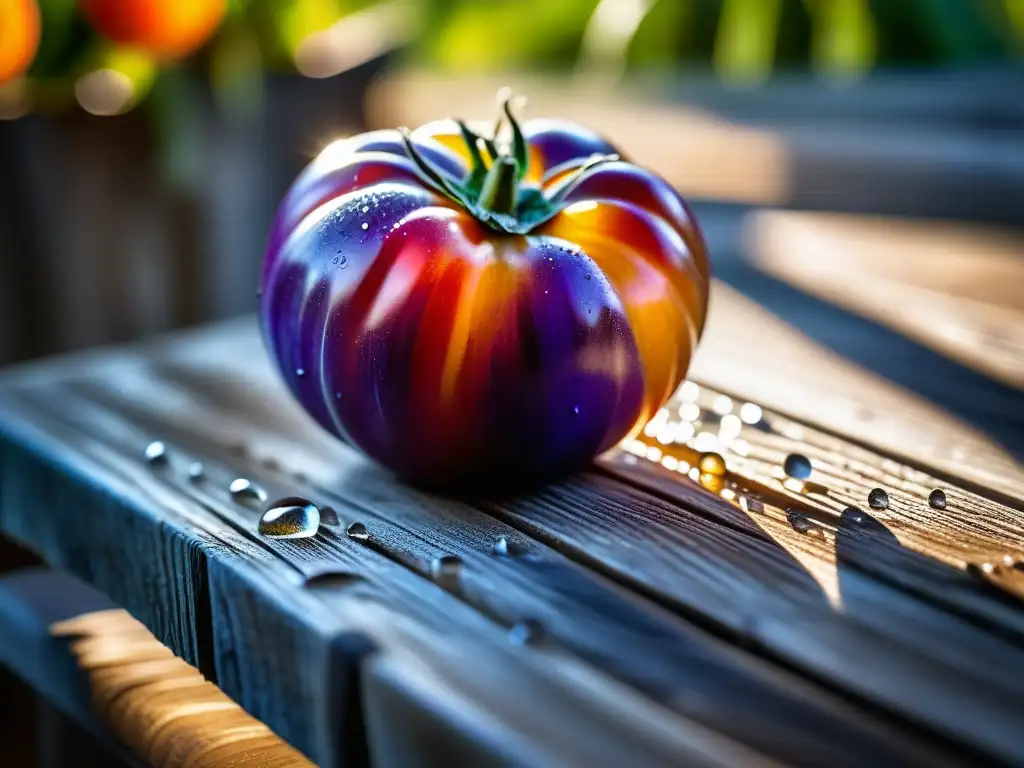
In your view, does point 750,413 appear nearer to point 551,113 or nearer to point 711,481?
point 711,481

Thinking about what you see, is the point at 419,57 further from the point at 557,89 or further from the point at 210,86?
the point at 210,86

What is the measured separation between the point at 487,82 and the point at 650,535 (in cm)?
202

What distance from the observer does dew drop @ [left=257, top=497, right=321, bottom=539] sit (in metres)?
0.71

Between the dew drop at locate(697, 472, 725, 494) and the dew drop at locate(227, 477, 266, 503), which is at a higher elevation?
the dew drop at locate(227, 477, 266, 503)

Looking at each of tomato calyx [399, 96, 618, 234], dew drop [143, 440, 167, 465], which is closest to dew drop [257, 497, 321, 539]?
dew drop [143, 440, 167, 465]

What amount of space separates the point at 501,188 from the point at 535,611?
28 centimetres

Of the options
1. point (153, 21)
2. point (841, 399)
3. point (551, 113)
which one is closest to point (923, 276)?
point (841, 399)

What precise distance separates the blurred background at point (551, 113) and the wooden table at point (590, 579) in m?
0.44

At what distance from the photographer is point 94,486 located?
30.8 inches

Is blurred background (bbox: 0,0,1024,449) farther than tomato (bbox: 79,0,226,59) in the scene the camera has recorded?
No

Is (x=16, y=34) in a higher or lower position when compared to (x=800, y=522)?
higher

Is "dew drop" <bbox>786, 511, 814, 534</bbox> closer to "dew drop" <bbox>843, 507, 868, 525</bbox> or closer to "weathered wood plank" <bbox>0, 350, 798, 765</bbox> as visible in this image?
"dew drop" <bbox>843, 507, 868, 525</bbox>

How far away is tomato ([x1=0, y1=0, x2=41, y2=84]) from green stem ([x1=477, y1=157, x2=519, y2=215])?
1.28 metres

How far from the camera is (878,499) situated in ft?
2.53
